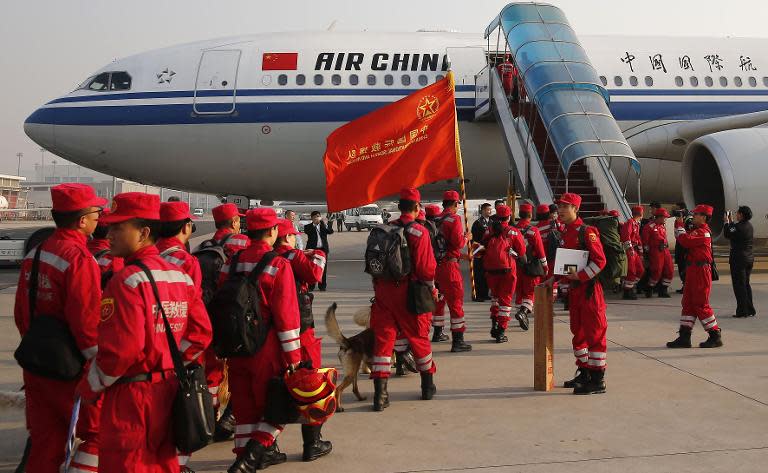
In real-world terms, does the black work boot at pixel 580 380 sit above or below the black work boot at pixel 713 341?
below

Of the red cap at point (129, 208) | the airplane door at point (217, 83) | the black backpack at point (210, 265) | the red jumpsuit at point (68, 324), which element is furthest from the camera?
the airplane door at point (217, 83)

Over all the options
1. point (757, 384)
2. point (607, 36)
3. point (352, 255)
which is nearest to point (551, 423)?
point (757, 384)

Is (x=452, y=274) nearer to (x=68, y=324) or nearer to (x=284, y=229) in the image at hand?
(x=284, y=229)

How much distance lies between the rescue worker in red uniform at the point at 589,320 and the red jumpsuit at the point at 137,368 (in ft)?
13.2

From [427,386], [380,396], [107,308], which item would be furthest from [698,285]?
[107,308]

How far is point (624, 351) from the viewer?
8.07 meters

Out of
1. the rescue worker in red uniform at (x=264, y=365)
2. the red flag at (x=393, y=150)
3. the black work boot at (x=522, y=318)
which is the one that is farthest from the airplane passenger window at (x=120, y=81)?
the rescue worker in red uniform at (x=264, y=365)

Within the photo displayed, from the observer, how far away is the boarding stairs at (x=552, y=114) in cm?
1320

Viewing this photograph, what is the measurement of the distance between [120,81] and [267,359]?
12327mm

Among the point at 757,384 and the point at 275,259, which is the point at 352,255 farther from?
the point at 275,259

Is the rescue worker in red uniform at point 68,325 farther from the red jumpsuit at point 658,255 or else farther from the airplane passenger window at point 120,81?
the airplane passenger window at point 120,81

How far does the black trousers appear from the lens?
10.0 m

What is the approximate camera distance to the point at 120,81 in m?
15.1

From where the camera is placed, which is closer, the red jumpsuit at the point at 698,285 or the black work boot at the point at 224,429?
the black work boot at the point at 224,429
